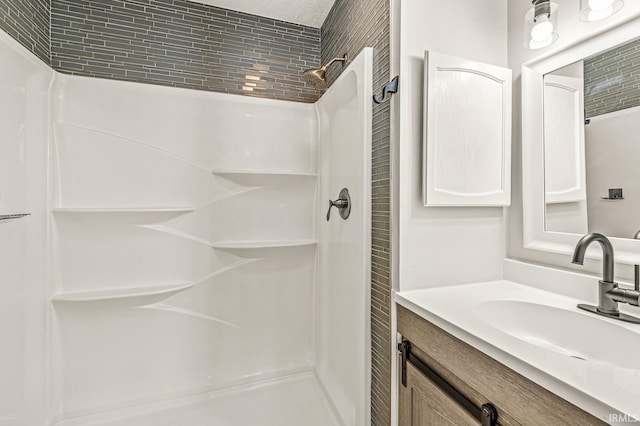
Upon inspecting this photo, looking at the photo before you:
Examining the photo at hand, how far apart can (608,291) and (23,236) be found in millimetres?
2136

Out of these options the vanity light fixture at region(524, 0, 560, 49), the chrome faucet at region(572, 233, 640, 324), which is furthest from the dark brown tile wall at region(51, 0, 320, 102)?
the chrome faucet at region(572, 233, 640, 324)

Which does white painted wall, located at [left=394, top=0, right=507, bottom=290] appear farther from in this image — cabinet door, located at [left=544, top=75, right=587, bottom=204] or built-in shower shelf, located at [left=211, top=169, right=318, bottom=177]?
built-in shower shelf, located at [left=211, top=169, right=318, bottom=177]

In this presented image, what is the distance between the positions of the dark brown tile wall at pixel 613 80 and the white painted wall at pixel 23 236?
211 cm

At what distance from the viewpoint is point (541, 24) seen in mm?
1088

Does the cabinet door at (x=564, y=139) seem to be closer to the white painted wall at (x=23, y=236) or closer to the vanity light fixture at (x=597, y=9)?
the vanity light fixture at (x=597, y=9)

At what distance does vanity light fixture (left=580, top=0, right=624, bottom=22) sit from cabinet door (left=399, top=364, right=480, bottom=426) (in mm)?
1249

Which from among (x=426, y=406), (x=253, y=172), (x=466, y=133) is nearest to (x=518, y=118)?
(x=466, y=133)

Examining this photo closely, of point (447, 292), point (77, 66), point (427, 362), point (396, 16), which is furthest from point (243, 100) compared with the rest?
point (427, 362)

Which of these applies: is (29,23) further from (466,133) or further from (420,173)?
(466,133)

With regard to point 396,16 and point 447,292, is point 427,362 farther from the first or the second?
point 396,16

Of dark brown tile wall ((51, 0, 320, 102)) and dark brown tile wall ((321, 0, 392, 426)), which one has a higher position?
dark brown tile wall ((51, 0, 320, 102))

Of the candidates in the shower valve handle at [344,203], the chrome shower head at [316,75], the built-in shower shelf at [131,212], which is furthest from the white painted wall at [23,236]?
the shower valve handle at [344,203]

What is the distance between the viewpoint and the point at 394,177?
112cm

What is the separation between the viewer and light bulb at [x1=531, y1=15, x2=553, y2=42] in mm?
1072
